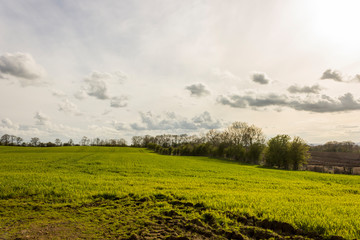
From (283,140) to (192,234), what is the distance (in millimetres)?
64315

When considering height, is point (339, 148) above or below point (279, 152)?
above

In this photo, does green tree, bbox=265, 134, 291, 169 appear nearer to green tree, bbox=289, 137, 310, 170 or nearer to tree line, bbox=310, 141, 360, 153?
green tree, bbox=289, 137, 310, 170

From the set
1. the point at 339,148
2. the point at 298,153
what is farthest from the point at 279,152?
the point at 339,148

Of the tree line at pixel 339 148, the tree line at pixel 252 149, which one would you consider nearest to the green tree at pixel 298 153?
the tree line at pixel 252 149

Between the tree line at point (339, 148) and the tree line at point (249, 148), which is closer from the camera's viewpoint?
the tree line at point (249, 148)

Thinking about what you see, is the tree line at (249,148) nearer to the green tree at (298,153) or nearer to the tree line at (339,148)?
the green tree at (298,153)

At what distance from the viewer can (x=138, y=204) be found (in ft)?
36.9

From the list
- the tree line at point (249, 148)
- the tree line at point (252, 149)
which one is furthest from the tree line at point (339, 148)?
the tree line at point (252, 149)

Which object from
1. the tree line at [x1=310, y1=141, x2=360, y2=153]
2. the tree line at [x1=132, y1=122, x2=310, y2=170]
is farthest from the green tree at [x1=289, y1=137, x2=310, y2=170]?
the tree line at [x1=310, y1=141, x2=360, y2=153]

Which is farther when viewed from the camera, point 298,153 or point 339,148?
point 339,148

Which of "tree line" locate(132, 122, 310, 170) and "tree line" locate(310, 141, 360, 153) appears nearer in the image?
"tree line" locate(132, 122, 310, 170)

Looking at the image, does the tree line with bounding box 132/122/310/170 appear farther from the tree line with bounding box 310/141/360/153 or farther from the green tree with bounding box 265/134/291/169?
the tree line with bounding box 310/141/360/153

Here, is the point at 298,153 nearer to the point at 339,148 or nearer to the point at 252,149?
the point at 252,149

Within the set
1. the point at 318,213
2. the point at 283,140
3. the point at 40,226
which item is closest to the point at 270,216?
the point at 318,213
